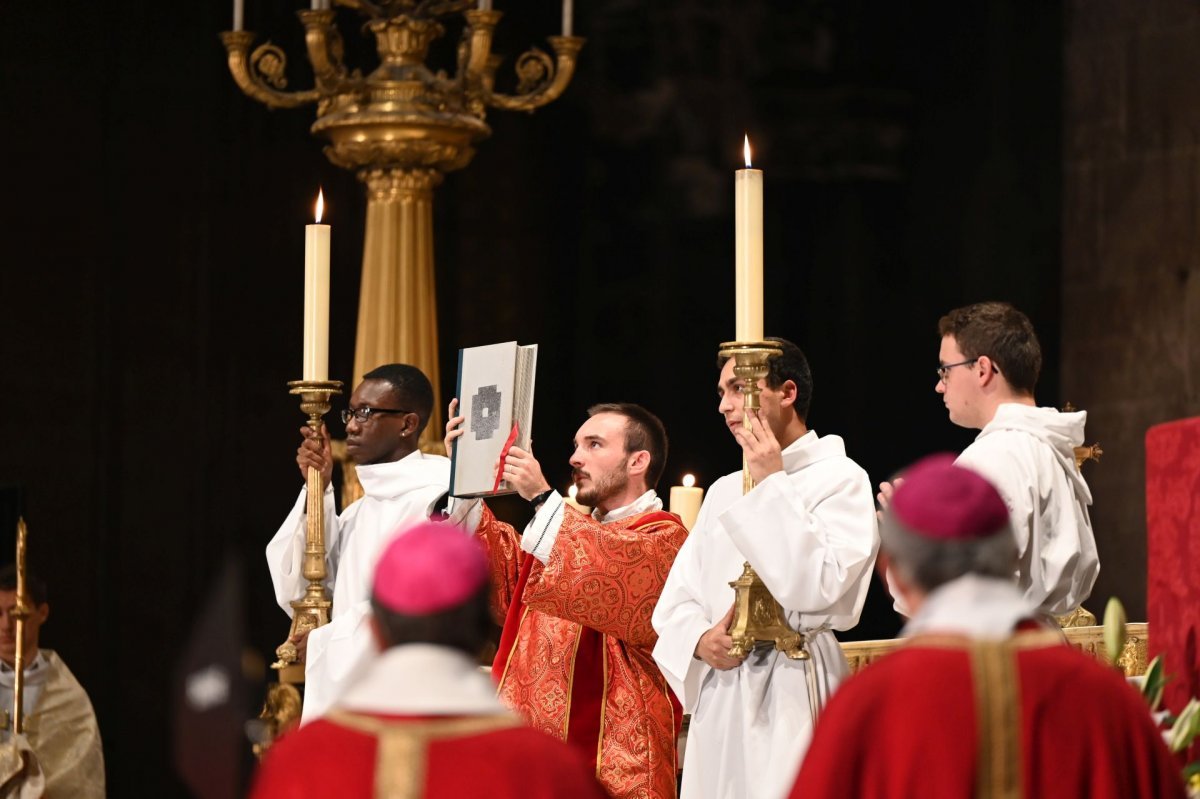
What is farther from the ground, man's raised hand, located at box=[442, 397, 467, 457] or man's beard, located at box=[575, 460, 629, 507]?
man's raised hand, located at box=[442, 397, 467, 457]

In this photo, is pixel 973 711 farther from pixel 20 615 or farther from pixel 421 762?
pixel 20 615

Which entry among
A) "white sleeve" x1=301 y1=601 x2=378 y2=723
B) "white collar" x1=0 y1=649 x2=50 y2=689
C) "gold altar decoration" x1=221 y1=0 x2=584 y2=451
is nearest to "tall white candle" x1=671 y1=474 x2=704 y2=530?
"white sleeve" x1=301 y1=601 x2=378 y2=723

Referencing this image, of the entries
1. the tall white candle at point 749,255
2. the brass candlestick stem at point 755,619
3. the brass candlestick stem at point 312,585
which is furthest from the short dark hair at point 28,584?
the tall white candle at point 749,255

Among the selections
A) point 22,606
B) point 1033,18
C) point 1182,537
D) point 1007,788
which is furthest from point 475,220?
point 1007,788

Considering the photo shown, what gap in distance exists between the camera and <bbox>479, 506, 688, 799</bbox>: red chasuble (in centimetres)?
577

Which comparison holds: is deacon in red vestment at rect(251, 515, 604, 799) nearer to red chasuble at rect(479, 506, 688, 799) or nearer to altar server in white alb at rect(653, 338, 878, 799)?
altar server in white alb at rect(653, 338, 878, 799)

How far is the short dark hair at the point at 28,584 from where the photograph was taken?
23.9 ft

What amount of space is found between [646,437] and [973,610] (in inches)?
117

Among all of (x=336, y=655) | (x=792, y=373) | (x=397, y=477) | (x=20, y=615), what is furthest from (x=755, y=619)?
(x=20, y=615)

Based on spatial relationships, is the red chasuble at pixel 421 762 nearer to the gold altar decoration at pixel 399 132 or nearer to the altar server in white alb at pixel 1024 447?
the altar server in white alb at pixel 1024 447

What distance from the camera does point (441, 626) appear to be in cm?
307

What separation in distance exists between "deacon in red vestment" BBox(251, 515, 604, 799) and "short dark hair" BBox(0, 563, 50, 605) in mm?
4212

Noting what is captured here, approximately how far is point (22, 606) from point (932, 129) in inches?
202

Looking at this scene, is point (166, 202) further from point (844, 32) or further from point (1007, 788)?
point (1007, 788)
